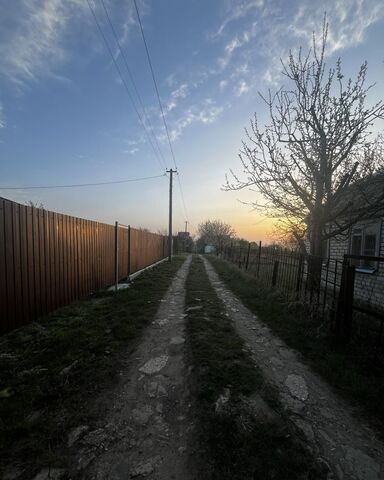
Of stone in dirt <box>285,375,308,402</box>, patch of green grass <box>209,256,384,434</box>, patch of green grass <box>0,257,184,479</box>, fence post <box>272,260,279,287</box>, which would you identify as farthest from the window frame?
patch of green grass <box>0,257,184,479</box>

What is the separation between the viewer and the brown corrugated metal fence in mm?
4309

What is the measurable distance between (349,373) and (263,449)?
190 centimetres

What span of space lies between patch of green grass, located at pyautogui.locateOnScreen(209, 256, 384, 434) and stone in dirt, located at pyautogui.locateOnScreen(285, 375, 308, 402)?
35cm

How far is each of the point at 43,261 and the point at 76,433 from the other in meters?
3.86

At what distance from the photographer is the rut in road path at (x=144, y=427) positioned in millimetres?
1872

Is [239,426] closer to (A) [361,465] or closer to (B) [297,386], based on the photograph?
(A) [361,465]

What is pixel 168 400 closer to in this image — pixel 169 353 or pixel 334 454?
pixel 169 353

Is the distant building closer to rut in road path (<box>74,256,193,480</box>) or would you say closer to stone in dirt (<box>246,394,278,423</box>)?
rut in road path (<box>74,256,193,480</box>)

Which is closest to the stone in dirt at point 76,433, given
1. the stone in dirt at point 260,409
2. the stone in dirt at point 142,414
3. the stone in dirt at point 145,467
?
the stone in dirt at point 142,414

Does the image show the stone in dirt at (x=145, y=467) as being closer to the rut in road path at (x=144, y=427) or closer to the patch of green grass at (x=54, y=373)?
the rut in road path at (x=144, y=427)

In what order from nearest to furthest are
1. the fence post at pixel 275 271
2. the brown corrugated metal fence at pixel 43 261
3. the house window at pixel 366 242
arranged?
the brown corrugated metal fence at pixel 43 261 < the house window at pixel 366 242 < the fence post at pixel 275 271

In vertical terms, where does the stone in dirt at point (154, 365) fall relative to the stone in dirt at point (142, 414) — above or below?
below

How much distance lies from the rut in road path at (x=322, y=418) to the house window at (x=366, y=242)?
19.9ft

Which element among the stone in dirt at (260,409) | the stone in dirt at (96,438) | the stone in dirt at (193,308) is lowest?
the stone in dirt at (193,308)
